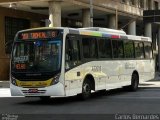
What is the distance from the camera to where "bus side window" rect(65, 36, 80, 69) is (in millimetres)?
17641

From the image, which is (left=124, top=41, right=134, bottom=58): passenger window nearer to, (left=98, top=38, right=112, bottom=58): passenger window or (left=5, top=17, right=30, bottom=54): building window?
(left=98, top=38, right=112, bottom=58): passenger window

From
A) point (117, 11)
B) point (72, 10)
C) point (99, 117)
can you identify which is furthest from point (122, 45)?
point (117, 11)

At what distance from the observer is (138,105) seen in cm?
1673

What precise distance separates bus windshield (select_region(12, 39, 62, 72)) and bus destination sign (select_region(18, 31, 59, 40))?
0.18 meters

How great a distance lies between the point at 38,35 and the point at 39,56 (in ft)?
2.95

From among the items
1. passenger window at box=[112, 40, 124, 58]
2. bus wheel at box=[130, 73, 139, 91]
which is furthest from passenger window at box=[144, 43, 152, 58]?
passenger window at box=[112, 40, 124, 58]

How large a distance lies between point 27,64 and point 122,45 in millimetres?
6627

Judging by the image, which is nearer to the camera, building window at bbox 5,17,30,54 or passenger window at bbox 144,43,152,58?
passenger window at bbox 144,43,152,58

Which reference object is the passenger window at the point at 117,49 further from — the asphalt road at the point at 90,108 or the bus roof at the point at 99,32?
the asphalt road at the point at 90,108

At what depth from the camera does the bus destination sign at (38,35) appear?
1764 cm

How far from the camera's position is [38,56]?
17.5 m

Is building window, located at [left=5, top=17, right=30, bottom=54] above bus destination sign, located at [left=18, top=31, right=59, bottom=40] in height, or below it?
above

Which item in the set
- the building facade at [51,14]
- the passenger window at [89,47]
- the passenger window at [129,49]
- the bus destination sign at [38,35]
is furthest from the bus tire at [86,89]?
the building facade at [51,14]

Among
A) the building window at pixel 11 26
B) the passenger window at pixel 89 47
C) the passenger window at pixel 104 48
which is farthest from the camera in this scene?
the building window at pixel 11 26
